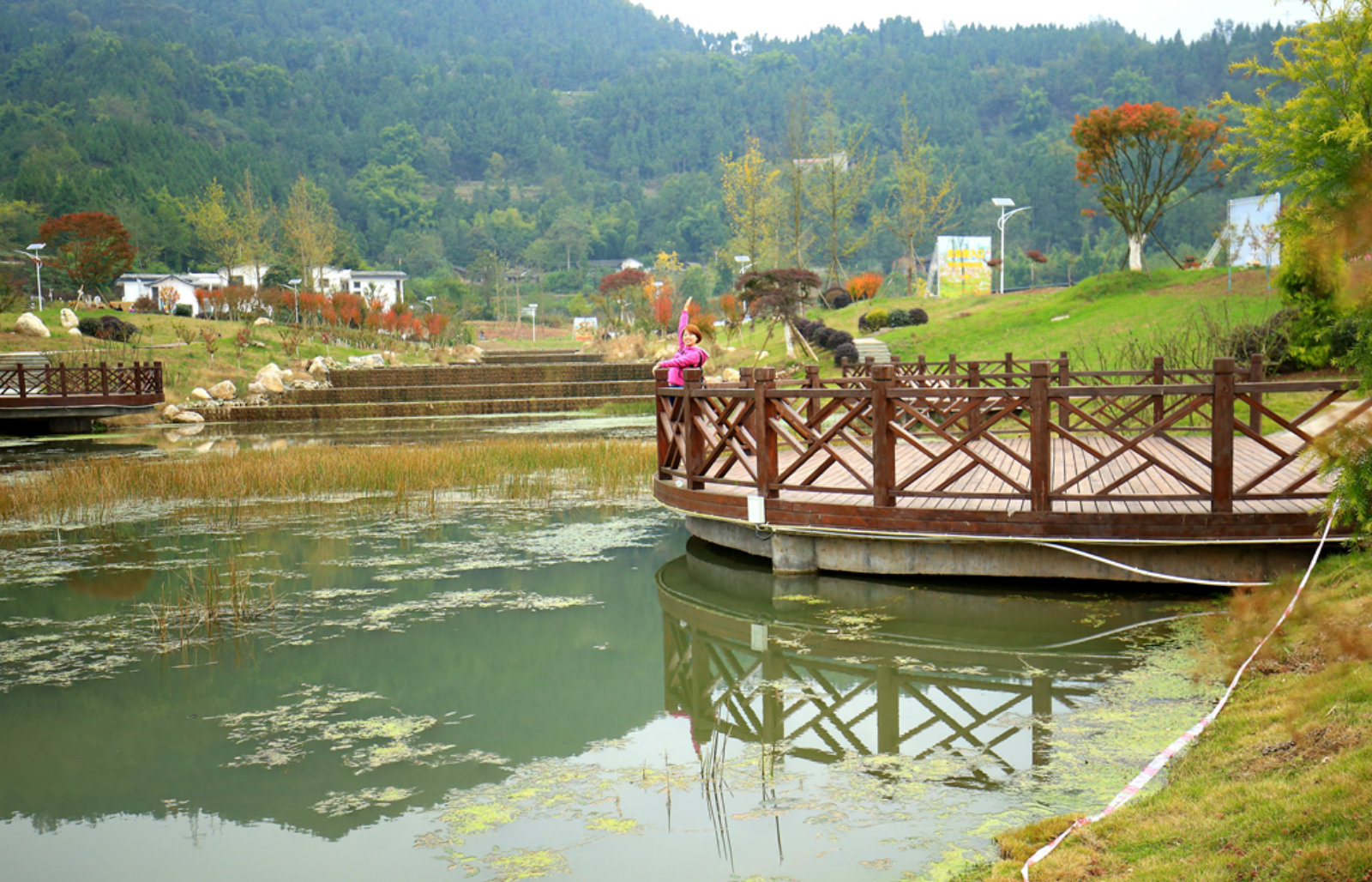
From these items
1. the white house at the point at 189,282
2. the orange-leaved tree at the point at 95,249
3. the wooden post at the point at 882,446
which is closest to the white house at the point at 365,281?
the white house at the point at 189,282

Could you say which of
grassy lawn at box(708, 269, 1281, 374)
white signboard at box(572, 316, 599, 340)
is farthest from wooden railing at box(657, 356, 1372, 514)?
white signboard at box(572, 316, 599, 340)

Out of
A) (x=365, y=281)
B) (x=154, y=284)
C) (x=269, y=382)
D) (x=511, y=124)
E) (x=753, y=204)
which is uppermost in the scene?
(x=511, y=124)

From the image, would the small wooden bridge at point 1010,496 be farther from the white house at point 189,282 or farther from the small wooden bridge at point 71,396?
the white house at point 189,282

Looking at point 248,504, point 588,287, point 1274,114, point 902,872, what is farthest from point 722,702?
point 588,287

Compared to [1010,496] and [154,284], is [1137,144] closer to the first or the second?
[1010,496]

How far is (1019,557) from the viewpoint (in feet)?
25.2

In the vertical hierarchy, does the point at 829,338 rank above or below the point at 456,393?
above

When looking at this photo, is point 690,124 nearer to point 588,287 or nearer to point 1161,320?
point 588,287

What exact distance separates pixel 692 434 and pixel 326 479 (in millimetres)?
6773

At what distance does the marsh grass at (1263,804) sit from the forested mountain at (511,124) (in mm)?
68486

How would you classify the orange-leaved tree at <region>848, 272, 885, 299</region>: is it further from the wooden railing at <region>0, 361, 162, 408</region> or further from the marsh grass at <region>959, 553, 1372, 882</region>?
the marsh grass at <region>959, 553, 1372, 882</region>

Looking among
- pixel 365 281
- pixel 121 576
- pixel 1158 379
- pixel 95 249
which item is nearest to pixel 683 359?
pixel 121 576

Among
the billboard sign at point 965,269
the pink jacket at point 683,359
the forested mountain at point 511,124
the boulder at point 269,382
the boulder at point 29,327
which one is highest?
the forested mountain at point 511,124

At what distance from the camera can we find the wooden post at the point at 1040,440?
24.0ft
